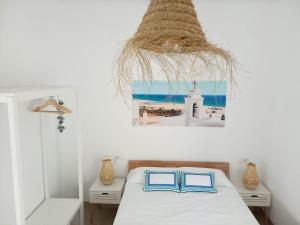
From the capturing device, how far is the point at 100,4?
119 inches

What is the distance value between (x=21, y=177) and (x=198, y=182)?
6.05 feet

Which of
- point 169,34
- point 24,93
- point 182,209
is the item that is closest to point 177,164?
point 182,209

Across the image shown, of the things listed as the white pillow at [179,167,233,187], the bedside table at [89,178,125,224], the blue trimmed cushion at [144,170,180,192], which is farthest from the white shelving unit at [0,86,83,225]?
the white pillow at [179,167,233,187]

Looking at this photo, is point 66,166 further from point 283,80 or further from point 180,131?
point 283,80

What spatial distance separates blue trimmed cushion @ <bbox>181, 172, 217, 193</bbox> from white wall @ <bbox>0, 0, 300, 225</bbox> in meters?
0.39

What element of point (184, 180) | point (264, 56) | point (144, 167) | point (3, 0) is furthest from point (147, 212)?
point (3, 0)

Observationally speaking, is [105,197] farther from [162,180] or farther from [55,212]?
[162,180]

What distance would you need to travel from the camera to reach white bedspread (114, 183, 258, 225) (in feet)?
7.10

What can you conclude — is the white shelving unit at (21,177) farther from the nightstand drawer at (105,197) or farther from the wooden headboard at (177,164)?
the wooden headboard at (177,164)

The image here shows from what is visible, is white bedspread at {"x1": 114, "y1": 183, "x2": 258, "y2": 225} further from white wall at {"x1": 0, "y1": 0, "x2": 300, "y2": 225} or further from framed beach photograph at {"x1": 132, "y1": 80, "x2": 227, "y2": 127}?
framed beach photograph at {"x1": 132, "y1": 80, "x2": 227, "y2": 127}

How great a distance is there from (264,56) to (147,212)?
228 cm

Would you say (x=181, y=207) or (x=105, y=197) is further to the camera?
(x=105, y=197)

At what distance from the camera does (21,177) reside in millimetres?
1618

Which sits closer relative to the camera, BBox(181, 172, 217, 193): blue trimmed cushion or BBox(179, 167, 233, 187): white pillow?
BBox(181, 172, 217, 193): blue trimmed cushion
